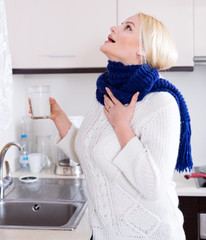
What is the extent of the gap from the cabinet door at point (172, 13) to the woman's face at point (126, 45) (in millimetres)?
765

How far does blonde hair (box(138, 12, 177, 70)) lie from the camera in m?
1.42

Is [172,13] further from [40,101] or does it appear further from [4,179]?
[4,179]

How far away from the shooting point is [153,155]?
1.30m

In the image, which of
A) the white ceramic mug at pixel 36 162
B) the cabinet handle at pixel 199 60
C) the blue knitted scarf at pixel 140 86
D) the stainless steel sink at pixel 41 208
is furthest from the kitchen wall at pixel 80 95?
the blue knitted scarf at pixel 140 86

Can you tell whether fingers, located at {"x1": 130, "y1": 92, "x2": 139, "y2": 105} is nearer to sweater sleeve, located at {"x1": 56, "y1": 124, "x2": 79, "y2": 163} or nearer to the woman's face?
the woman's face

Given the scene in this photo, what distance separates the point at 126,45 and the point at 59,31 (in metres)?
0.90

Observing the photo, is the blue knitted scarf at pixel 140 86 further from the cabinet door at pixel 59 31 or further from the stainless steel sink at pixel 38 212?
the cabinet door at pixel 59 31

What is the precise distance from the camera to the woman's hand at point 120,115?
1359mm

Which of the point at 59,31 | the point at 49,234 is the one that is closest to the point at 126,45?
the point at 49,234

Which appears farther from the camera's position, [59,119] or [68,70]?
Result: [68,70]

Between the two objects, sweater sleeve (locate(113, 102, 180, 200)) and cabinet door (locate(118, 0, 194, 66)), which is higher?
cabinet door (locate(118, 0, 194, 66))

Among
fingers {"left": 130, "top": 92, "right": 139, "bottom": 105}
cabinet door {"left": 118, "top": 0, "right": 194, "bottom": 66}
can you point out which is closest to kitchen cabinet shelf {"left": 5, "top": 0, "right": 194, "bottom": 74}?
cabinet door {"left": 118, "top": 0, "right": 194, "bottom": 66}

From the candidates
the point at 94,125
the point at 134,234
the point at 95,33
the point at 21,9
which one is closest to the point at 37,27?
the point at 21,9

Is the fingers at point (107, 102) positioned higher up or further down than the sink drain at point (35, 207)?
higher up
